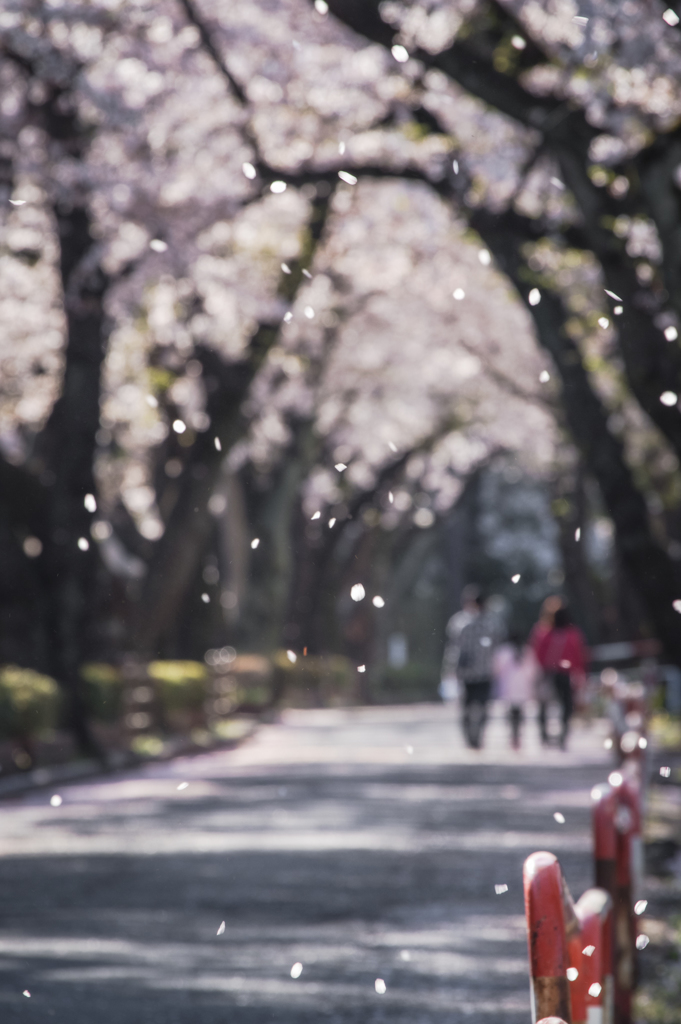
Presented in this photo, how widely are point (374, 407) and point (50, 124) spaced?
24.5 m

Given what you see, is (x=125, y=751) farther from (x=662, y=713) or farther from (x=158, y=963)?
(x=158, y=963)

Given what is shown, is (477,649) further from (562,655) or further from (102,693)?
(102,693)

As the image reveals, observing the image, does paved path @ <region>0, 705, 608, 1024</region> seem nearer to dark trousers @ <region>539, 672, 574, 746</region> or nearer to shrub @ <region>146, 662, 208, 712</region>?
dark trousers @ <region>539, 672, 574, 746</region>

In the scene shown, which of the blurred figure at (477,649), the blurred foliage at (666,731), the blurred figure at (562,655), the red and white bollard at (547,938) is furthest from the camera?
the blurred foliage at (666,731)

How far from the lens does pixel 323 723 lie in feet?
117

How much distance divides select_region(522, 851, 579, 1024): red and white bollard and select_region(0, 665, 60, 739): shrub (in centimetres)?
1520

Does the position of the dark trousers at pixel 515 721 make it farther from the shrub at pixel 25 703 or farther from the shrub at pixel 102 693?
the shrub at pixel 25 703

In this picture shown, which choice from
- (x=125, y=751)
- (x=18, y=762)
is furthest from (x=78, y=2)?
(x=125, y=751)

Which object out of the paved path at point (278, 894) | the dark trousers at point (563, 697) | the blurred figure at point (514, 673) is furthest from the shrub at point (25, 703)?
the dark trousers at point (563, 697)

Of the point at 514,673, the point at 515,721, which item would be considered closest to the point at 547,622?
the point at 514,673

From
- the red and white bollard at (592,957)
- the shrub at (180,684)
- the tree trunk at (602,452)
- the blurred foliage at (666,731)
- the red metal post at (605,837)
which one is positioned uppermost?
the red and white bollard at (592,957)

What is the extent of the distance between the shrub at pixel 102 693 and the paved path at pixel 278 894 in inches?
117

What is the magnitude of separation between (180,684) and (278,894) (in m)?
17.5

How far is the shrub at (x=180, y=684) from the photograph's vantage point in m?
26.9
